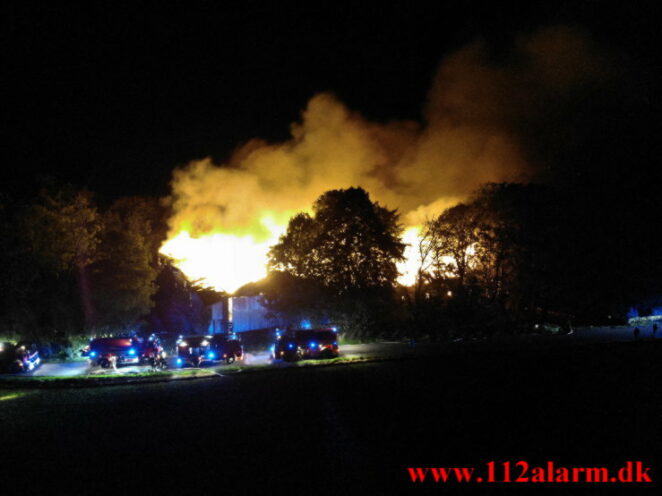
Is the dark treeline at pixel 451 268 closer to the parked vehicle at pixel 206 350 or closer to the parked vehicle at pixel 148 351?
the parked vehicle at pixel 206 350

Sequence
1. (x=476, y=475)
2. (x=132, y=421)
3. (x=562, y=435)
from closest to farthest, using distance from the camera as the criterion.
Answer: (x=476, y=475) < (x=562, y=435) < (x=132, y=421)

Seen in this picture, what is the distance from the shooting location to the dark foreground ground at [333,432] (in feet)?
21.6

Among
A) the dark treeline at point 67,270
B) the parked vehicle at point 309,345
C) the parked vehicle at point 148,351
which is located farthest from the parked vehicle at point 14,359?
the parked vehicle at point 309,345

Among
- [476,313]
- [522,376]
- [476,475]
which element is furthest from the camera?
[476,313]

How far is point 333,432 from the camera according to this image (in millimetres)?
8766

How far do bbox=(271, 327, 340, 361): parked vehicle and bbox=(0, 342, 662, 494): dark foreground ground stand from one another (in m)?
9.42

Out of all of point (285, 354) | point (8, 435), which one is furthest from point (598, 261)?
point (8, 435)

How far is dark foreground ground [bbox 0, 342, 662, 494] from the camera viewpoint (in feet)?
21.6

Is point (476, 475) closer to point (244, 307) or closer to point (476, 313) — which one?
point (476, 313)

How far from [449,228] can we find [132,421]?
32.0 meters

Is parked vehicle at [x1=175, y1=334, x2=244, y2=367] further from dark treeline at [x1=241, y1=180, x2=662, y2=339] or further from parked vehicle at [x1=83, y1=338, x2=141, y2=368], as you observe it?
dark treeline at [x1=241, y1=180, x2=662, y2=339]

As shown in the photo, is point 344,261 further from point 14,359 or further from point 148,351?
point 14,359

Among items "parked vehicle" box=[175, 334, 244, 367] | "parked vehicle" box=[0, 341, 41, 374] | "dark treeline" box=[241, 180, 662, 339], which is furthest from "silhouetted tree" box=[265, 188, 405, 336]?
"parked vehicle" box=[0, 341, 41, 374]

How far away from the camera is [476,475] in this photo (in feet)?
21.1
